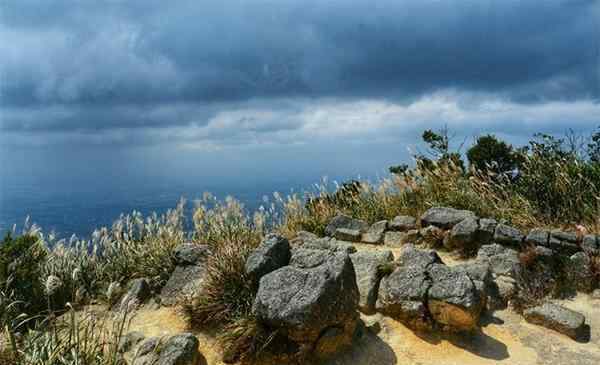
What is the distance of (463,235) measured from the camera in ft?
30.8

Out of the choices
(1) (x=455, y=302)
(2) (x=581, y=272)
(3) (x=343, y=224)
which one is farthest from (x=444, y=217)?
(1) (x=455, y=302)

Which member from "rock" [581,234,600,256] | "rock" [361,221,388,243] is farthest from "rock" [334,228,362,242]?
"rock" [581,234,600,256]

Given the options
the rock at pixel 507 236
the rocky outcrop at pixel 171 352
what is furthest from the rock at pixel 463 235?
the rocky outcrop at pixel 171 352

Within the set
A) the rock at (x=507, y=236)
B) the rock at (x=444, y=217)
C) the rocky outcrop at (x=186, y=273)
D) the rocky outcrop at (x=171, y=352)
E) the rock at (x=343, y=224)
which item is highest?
the rock at (x=444, y=217)

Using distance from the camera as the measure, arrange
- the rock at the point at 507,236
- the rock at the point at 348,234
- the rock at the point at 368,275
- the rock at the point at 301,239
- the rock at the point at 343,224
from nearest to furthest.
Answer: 1. the rock at the point at 368,275
2. the rock at the point at 507,236
3. the rock at the point at 301,239
4. the rock at the point at 348,234
5. the rock at the point at 343,224

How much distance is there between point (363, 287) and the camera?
7.31 meters

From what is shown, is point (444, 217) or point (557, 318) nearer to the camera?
point (557, 318)

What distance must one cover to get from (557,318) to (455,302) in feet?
6.37

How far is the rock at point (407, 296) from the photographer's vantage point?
6.68 m

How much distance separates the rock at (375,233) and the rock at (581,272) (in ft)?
12.8

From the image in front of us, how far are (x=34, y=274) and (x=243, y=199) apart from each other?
509cm

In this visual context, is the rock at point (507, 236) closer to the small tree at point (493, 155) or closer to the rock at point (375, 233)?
the rock at point (375, 233)

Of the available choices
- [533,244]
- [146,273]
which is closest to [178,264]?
[146,273]

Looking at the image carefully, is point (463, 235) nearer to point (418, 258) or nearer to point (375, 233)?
point (375, 233)
